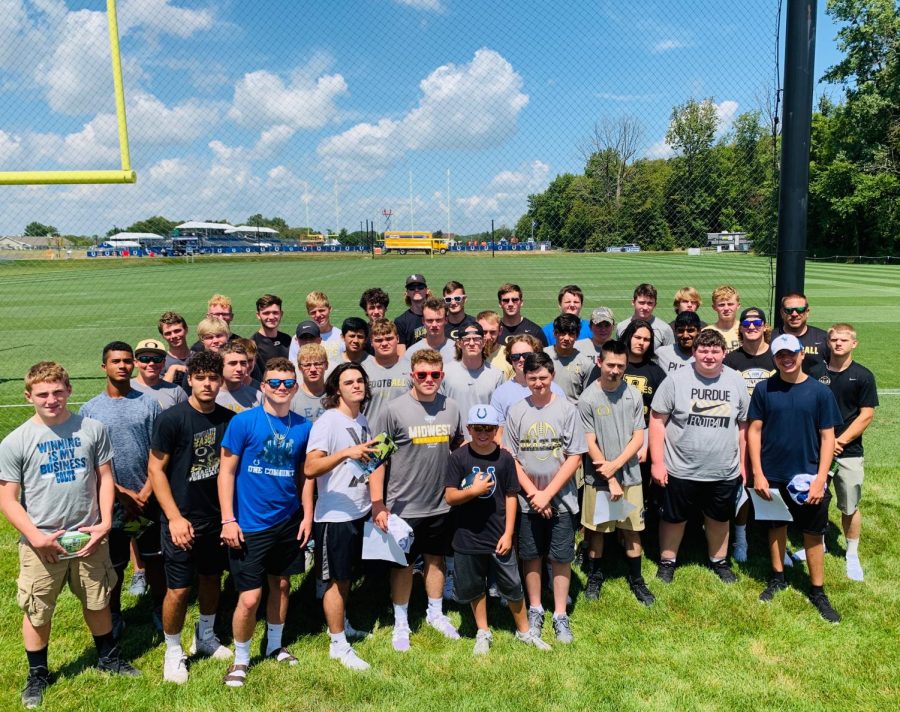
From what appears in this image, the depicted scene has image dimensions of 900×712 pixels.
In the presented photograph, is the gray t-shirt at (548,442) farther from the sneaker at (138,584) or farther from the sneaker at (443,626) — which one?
the sneaker at (138,584)

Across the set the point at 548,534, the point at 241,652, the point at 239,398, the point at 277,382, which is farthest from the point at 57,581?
the point at 548,534

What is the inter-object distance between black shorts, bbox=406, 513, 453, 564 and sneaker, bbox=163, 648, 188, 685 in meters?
1.49

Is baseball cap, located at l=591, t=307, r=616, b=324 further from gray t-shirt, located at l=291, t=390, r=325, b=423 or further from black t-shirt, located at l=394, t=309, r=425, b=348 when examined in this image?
gray t-shirt, located at l=291, t=390, r=325, b=423

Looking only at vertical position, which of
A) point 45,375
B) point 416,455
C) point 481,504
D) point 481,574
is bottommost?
point 481,574

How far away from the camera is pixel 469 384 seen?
461cm

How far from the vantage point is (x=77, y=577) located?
3.48m

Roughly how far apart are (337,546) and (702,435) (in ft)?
8.92

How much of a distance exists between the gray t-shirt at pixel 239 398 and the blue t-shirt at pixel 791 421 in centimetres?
364

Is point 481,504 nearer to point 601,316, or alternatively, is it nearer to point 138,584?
point 601,316

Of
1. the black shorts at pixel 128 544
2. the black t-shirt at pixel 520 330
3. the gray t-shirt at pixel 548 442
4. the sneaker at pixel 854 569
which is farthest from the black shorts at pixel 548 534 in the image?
the black shorts at pixel 128 544

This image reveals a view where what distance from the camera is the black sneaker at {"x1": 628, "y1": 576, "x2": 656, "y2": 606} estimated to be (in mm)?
4371

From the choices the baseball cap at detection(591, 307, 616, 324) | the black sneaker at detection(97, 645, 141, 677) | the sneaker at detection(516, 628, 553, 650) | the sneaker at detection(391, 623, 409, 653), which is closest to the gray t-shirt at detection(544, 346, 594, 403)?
the baseball cap at detection(591, 307, 616, 324)

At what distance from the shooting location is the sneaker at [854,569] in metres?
4.56

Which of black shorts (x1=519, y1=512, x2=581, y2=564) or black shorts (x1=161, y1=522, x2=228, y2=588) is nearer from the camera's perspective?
black shorts (x1=161, y1=522, x2=228, y2=588)
